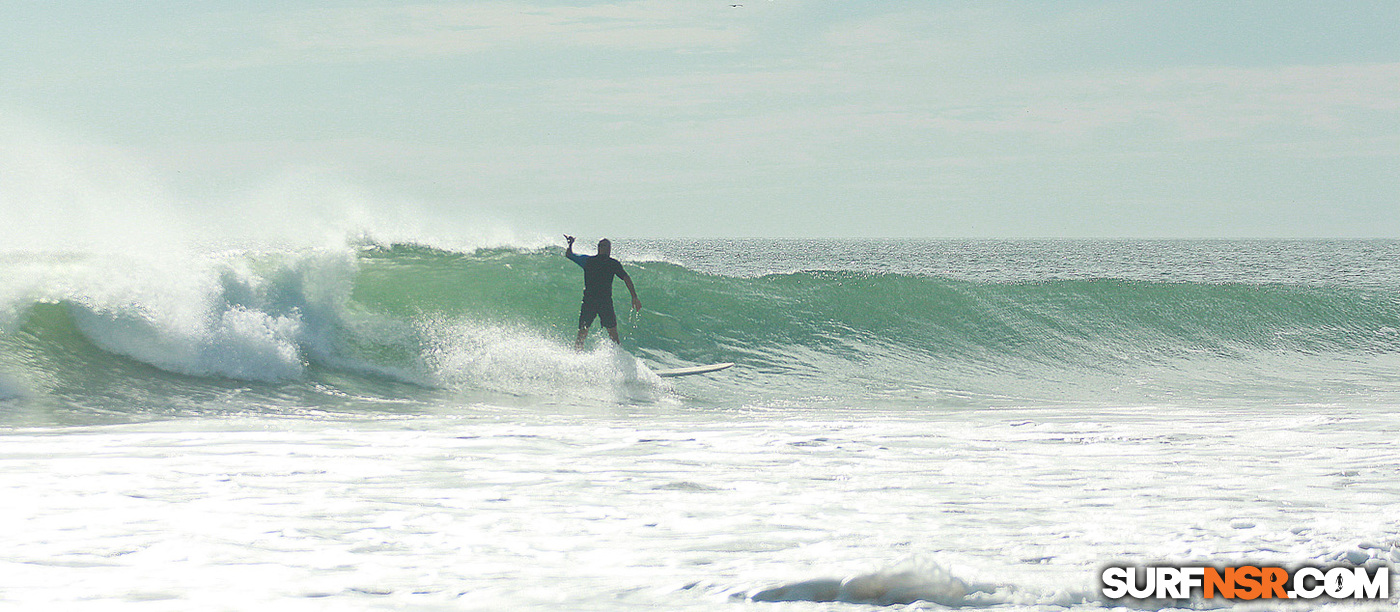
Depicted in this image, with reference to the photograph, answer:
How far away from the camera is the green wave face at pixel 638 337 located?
8.79 meters

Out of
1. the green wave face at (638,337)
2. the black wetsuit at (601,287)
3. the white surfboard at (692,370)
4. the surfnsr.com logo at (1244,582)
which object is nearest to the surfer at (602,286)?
the black wetsuit at (601,287)

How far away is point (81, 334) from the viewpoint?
29.7ft

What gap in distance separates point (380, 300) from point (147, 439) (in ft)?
18.7

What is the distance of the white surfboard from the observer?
10196mm

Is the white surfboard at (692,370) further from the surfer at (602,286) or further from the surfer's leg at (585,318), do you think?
the surfer's leg at (585,318)

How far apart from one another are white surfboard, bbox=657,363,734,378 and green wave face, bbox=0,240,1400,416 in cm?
21

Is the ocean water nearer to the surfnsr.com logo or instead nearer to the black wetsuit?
the surfnsr.com logo

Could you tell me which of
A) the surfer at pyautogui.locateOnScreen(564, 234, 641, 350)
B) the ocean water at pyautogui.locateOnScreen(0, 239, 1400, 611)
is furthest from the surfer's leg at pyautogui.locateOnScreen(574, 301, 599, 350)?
the ocean water at pyautogui.locateOnScreen(0, 239, 1400, 611)

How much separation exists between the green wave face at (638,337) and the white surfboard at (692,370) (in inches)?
8.3

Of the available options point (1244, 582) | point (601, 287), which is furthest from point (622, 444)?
point (601, 287)

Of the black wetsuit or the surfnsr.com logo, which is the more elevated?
the black wetsuit

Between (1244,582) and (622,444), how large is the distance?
12.1 ft

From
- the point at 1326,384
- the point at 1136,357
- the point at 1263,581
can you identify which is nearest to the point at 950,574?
the point at 1263,581

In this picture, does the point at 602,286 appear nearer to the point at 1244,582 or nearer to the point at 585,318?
the point at 585,318
